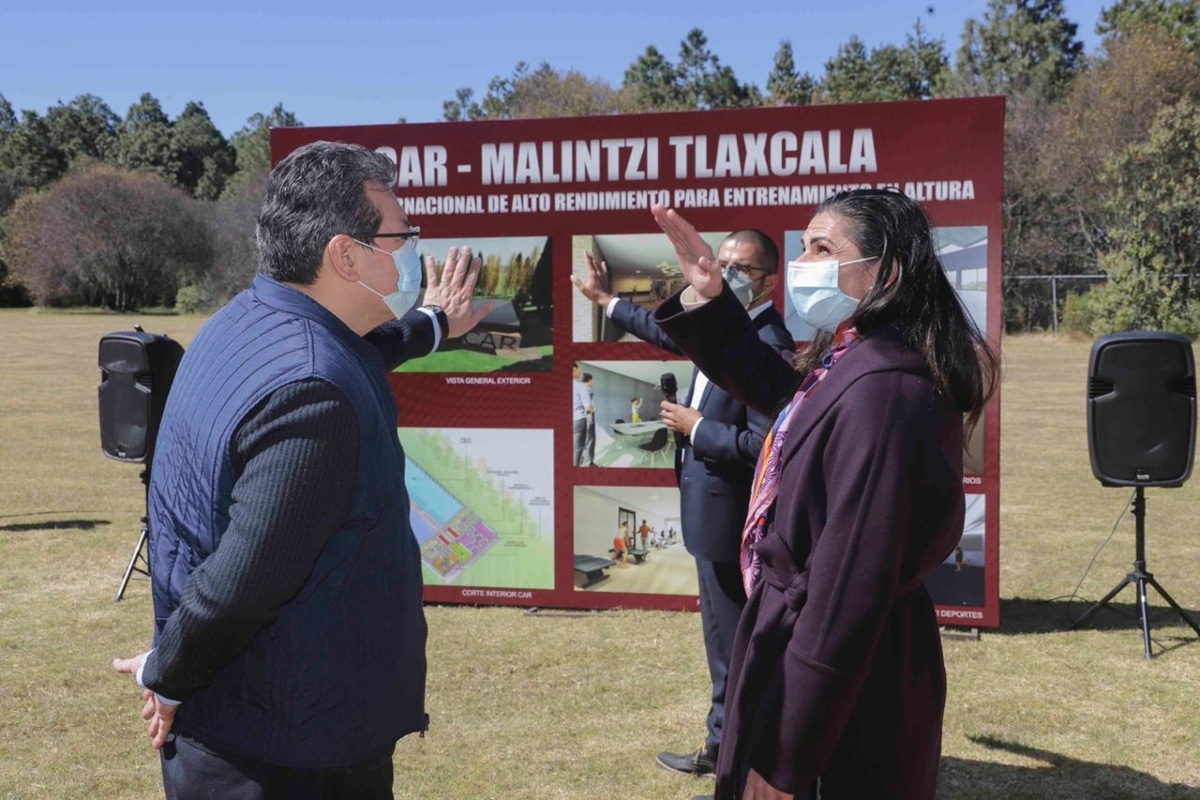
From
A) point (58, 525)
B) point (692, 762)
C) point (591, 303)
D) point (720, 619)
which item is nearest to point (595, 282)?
point (591, 303)

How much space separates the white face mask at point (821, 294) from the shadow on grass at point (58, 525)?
8859mm

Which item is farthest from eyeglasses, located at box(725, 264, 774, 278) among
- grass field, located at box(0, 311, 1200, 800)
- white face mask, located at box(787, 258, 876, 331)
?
grass field, located at box(0, 311, 1200, 800)

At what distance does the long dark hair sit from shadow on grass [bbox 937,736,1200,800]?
9.03 ft

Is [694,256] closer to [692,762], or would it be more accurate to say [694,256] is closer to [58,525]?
[692,762]

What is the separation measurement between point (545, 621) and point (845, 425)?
500cm

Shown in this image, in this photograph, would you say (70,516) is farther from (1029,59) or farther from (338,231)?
(1029,59)

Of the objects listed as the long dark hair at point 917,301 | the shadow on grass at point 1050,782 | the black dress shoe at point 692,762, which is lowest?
the shadow on grass at point 1050,782

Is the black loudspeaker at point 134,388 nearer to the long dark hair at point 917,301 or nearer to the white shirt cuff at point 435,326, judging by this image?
the white shirt cuff at point 435,326

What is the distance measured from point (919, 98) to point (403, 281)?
1555 cm

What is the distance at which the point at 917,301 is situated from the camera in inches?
88.7

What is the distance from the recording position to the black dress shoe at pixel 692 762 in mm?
4639

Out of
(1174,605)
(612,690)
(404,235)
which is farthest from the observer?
(1174,605)

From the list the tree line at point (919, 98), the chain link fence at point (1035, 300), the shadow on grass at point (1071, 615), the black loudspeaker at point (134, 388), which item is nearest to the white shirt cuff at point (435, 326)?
the black loudspeaker at point (134, 388)

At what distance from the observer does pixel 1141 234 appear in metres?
28.2
